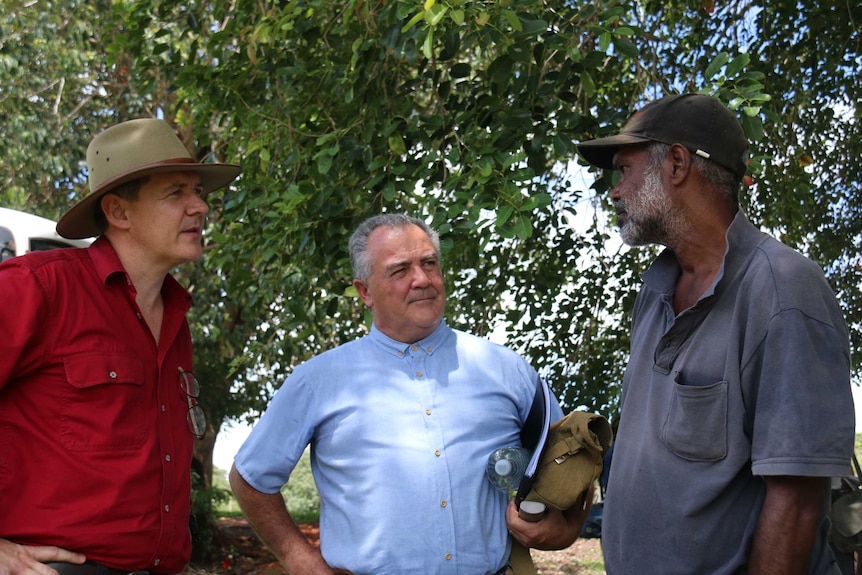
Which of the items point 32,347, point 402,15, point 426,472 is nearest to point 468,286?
point 402,15

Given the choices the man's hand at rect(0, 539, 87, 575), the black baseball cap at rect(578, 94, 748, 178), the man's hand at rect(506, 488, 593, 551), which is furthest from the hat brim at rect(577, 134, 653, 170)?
the man's hand at rect(0, 539, 87, 575)

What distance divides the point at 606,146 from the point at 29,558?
189 centimetres

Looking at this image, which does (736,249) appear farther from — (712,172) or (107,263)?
(107,263)

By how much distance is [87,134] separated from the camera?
1163 cm

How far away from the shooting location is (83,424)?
2.55 meters

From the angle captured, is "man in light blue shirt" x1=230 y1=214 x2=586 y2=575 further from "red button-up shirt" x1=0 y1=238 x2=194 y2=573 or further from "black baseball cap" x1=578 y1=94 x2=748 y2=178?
"black baseball cap" x1=578 y1=94 x2=748 y2=178

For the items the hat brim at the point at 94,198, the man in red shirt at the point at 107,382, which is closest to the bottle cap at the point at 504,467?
the man in red shirt at the point at 107,382

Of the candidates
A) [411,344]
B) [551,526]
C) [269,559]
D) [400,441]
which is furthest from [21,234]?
[269,559]

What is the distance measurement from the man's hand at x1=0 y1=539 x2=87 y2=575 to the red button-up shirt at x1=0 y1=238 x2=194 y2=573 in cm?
4

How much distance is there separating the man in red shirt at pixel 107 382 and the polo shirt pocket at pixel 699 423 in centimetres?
141

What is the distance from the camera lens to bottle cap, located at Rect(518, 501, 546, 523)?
9.00 feet

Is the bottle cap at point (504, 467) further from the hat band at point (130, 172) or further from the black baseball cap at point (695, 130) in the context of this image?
the hat band at point (130, 172)

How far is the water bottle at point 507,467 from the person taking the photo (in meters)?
2.82

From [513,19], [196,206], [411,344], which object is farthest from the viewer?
[513,19]
